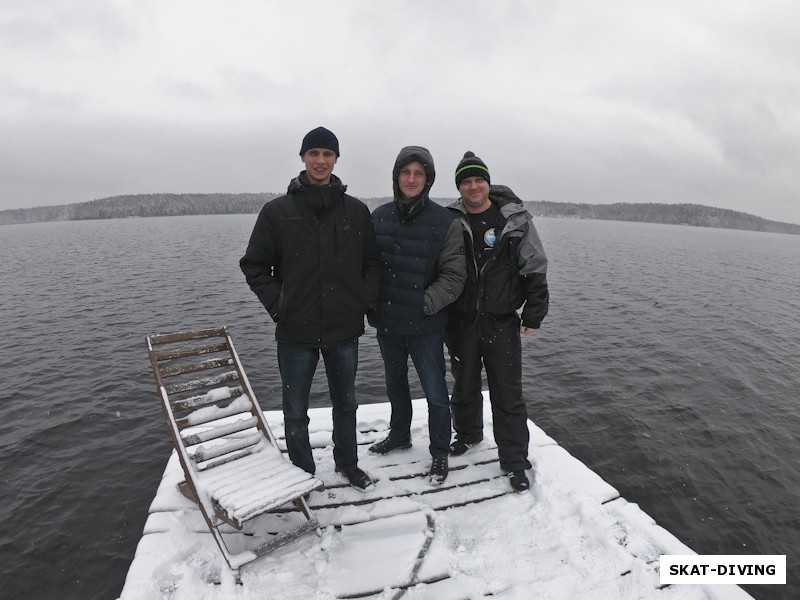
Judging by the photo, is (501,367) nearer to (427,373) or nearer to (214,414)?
(427,373)

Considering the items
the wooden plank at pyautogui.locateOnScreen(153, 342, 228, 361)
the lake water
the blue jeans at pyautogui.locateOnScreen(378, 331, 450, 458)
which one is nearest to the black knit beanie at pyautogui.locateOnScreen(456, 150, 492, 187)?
the blue jeans at pyautogui.locateOnScreen(378, 331, 450, 458)

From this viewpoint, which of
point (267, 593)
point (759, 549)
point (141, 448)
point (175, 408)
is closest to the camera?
point (267, 593)

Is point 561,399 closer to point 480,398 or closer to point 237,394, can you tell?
point 480,398

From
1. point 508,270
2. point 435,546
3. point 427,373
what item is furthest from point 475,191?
point 435,546

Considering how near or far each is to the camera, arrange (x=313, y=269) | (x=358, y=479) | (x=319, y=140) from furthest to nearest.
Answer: (x=358, y=479), (x=313, y=269), (x=319, y=140)

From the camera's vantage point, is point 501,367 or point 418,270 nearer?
point 418,270

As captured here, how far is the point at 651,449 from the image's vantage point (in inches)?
330

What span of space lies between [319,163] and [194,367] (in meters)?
2.40

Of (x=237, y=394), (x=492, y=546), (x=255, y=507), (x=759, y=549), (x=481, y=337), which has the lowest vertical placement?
(x=759, y=549)

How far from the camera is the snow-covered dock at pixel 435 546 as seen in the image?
3213 millimetres

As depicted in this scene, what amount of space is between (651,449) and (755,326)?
14.8 meters

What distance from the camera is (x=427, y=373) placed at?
427 cm

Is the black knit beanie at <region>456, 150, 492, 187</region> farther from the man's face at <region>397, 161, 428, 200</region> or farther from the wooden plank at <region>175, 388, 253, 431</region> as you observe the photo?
the wooden plank at <region>175, 388, 253, 431</region>

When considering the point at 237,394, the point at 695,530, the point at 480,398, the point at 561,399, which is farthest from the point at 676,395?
the point at 237,394
